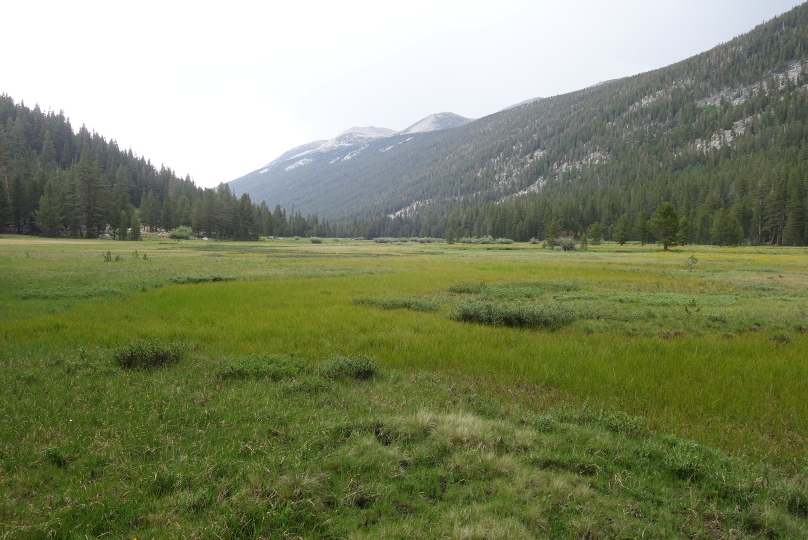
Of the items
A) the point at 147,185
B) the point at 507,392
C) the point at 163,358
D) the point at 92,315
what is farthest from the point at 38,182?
the point at 507,392

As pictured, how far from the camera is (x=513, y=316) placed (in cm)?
1413

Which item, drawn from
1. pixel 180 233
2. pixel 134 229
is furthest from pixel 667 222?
pixel 134 229

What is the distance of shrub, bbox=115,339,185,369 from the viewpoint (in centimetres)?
852

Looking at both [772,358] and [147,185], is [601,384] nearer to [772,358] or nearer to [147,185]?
[772,358]

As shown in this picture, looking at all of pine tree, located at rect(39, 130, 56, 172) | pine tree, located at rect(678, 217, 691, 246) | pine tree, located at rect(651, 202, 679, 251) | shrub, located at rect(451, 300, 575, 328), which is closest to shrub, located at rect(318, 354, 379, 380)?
shrub, located at rect(451, 300, 575, 328)

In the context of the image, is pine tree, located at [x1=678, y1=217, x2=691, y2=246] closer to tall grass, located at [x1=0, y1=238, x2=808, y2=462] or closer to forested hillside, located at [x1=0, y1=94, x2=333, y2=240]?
tall grass, located at [x1=0, y1=238, x2=808, y2=462]

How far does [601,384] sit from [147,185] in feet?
612

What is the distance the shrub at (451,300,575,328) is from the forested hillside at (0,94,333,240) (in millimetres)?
103781

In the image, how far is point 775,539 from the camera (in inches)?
150

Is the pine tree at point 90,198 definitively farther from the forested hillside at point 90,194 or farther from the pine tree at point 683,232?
the pine tree at point 683,232

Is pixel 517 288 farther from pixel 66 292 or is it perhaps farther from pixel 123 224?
pixel 123 224

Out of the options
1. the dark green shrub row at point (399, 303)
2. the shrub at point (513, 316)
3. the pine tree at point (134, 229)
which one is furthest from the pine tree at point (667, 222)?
the pine tree at point (134, 229)

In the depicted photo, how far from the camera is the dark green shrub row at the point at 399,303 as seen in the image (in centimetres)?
1692

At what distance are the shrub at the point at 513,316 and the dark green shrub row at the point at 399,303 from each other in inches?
93.2
